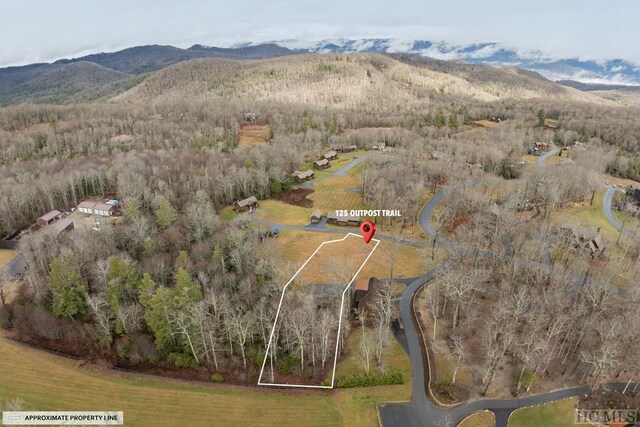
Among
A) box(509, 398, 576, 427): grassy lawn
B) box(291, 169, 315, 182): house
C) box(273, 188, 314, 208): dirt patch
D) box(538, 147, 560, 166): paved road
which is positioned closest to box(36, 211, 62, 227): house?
box(273, 188, 314, 208): dirt patch

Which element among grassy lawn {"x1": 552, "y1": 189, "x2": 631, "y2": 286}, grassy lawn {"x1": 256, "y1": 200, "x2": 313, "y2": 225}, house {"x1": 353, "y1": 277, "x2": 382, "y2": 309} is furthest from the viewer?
grassy lawn {"x1": 256, "y1": 200, "x2": 313, "y2": 225}

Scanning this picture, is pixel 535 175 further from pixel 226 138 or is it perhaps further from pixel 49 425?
pixel 226 138

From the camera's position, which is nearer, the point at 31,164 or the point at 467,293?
the point at 467,293

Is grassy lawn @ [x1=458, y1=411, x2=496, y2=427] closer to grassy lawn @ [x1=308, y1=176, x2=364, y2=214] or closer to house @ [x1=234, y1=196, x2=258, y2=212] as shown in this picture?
grassy lawn @ [x1=308, y1=176, x2=364, y2=214]

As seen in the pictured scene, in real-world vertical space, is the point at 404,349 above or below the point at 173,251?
below

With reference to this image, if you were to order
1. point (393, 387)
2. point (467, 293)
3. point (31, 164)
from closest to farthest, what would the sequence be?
1. point (393, 387)
2. point (467, 293)
3. point (31, 164)

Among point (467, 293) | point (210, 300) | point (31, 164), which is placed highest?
point (31, 164)

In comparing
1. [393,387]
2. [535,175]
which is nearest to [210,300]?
[393,387]
